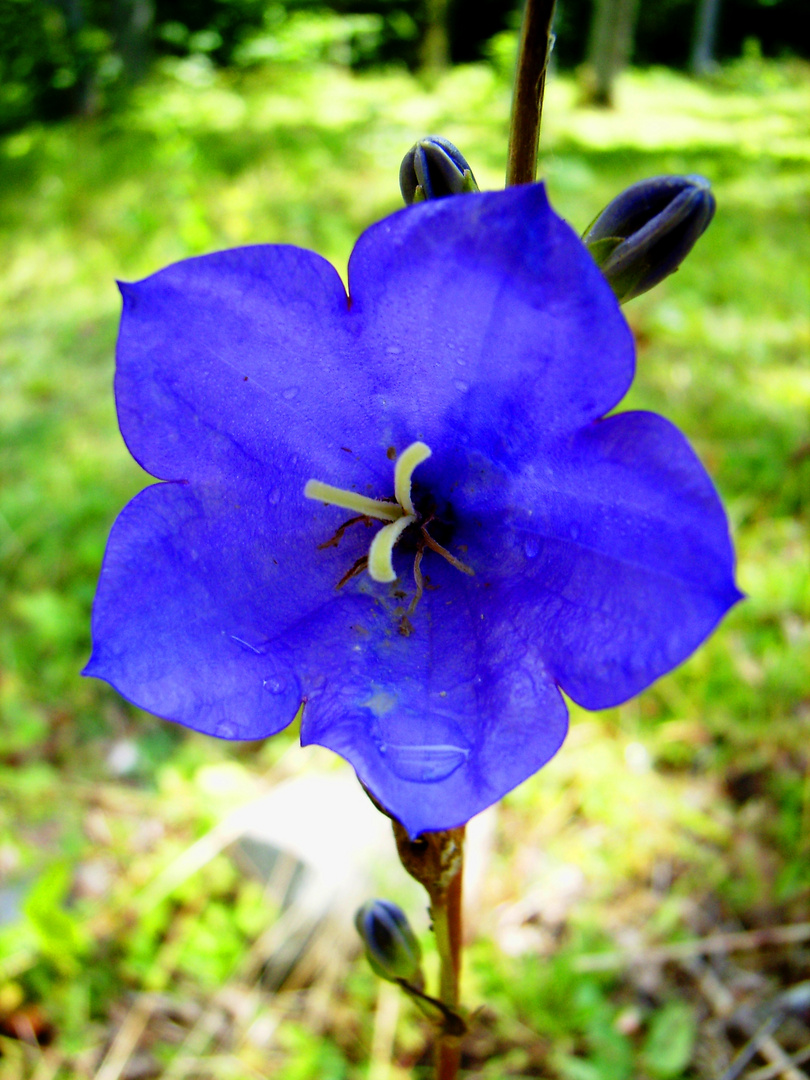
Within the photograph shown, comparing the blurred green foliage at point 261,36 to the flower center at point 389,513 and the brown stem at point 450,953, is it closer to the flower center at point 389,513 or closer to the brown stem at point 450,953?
the flower center at point 389,513

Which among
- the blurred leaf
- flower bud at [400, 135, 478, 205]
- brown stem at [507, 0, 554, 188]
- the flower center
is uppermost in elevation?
brown stem at [507, 0, 554, 188]

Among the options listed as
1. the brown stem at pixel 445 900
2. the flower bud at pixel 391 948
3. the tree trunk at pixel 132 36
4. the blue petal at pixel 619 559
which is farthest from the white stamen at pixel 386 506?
the tree trunk at pixel 132 36

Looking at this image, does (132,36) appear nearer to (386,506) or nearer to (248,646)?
(386,506)

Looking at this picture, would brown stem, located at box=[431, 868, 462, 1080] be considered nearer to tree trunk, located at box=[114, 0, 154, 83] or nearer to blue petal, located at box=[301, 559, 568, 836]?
blue petal, located at box=[301, 559, 568, 836]

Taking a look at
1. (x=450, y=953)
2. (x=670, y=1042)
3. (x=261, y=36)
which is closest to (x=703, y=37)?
(x=261, y=36)

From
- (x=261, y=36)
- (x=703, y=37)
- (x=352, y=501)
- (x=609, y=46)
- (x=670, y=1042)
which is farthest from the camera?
(x=703, y=37)

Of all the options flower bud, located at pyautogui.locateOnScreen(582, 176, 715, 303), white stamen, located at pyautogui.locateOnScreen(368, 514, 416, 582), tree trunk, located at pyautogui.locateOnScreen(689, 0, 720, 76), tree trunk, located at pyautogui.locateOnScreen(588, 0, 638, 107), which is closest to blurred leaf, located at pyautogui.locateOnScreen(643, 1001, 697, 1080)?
white stamen, located at pyautogui.locateOnScreen(368, 514, 416, 582)
